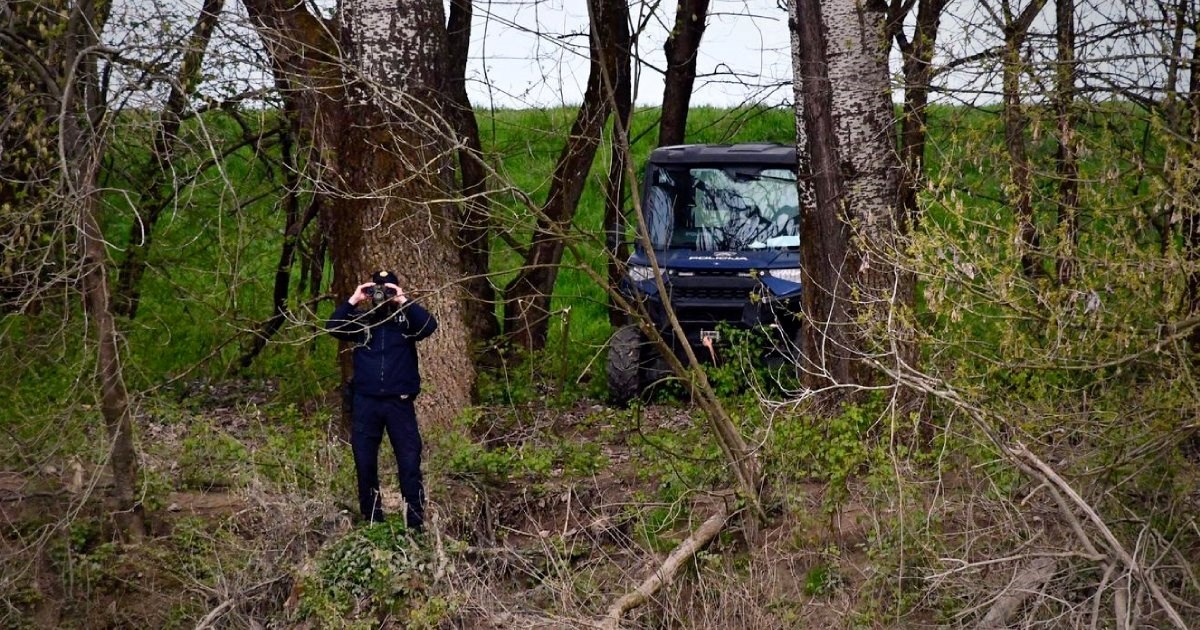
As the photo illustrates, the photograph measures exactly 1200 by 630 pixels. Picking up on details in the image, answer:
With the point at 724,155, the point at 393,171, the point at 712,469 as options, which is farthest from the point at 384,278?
the point at 724,155

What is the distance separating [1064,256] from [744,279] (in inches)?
229

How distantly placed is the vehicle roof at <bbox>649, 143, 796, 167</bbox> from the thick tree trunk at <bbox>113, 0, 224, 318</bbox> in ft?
13.3

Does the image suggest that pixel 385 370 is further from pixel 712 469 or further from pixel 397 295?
pixel 712 469

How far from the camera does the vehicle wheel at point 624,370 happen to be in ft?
41.8

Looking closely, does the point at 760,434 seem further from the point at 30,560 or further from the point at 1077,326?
the point at 30,560

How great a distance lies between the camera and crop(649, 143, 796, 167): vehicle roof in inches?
519

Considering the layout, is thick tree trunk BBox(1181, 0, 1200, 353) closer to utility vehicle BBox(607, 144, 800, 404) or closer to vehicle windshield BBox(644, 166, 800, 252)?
utility vehicle BBox(607, 144, 800, 404)

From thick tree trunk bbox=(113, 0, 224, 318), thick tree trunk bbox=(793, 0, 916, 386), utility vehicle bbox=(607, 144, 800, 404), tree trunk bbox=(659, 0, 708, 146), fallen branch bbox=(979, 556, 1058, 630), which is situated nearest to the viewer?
fallen branch bbox=(979, 556, 1058, 630)

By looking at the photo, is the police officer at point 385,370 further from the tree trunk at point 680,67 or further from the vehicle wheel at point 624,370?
the tree trunk at point 680,67

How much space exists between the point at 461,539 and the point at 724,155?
517cm

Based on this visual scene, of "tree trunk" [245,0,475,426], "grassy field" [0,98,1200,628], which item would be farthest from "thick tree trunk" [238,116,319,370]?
"tree trunk" [245,0,475,426]

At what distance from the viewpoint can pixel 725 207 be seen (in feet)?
43.7

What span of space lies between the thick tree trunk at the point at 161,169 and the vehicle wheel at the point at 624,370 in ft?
12.5

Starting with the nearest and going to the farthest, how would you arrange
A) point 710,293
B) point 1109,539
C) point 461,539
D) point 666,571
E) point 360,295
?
point 1109,539
point 360,295
point 666,571
point 461,539
point 710,293
